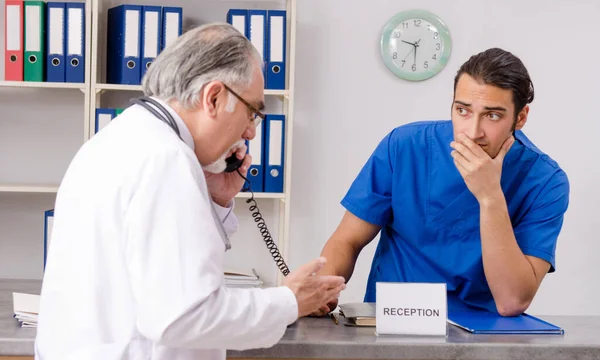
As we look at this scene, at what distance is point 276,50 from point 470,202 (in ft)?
4.76

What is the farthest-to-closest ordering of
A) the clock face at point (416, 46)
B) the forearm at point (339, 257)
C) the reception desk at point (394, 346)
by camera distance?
the clock face at point (416, 46)
the forearm at point (339, 257)
the reception desk at point (394, 346)

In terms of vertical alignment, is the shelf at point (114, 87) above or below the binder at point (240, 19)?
below

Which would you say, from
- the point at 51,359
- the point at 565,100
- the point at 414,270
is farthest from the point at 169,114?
the point at 565,100

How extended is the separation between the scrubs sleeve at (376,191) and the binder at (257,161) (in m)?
1.09

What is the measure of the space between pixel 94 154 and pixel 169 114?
0.47 feet

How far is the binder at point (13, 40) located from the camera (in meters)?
3.11

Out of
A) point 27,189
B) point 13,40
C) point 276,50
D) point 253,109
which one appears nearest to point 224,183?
point 253,109

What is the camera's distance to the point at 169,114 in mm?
1261

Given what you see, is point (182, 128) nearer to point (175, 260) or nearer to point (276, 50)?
point (175, 260)

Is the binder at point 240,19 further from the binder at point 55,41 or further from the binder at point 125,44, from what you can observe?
the binder at point 55,41

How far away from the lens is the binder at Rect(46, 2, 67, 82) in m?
3.12

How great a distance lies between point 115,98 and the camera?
3.49m

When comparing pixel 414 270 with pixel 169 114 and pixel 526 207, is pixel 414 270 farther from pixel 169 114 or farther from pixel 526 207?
pixel 169 114

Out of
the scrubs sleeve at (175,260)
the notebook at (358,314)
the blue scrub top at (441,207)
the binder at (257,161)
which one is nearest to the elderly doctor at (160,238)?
the scrubs sleeve at (175,260)
